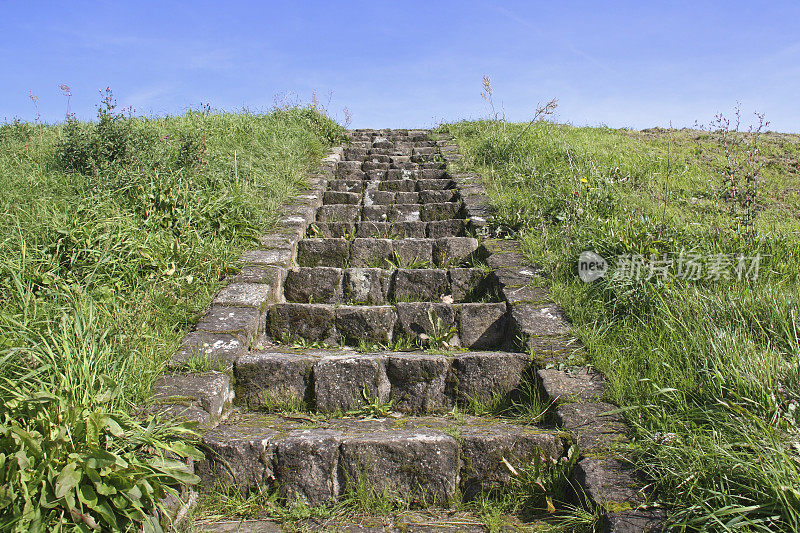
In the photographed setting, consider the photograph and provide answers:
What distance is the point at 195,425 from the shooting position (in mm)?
2338

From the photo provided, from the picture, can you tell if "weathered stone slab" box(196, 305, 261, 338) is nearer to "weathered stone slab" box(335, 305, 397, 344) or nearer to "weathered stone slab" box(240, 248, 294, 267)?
"weathered stone slab" box(335, 305, 397, 344)

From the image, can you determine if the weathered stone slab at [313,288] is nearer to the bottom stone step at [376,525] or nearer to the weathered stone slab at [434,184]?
the bottom stone step at [376,525]

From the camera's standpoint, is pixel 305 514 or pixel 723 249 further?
pixel 723 249

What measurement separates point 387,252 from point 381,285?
552 millimetres

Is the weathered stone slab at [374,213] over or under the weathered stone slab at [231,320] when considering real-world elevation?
over

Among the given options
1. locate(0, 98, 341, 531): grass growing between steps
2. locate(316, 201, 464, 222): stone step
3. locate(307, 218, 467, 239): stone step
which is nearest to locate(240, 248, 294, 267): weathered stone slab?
locate(0, 98, 341, 531): grass growing between steps

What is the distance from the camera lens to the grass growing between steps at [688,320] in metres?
1.85

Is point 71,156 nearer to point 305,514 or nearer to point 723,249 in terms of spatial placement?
point 305,514

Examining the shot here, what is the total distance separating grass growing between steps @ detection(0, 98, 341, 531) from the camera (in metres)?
1.80

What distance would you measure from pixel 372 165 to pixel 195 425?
226 inches

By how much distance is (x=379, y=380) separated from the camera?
298 centimetres

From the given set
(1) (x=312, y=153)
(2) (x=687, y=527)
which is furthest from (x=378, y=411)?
(1) (x=312, y=153)

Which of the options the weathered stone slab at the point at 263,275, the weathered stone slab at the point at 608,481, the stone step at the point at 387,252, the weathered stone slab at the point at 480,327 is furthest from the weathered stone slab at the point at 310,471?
the stone step at the point at 387,252

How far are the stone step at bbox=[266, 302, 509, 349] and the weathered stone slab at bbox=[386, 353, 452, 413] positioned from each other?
1.70 feet
